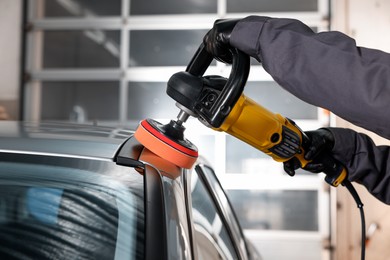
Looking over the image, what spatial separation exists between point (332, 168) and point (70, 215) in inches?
35.3

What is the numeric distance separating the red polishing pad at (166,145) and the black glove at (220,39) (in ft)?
0.82

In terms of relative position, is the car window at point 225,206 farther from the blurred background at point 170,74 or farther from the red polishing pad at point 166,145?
the blurred background at point 170,74

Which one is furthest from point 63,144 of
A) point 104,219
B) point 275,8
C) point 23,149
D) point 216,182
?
point 275,8

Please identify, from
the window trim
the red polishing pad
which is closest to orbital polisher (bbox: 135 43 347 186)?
the red polishing pad

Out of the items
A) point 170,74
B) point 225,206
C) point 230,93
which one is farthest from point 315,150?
point 170,74

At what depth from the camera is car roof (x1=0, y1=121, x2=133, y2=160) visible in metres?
1.66

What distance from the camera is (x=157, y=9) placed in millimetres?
6645

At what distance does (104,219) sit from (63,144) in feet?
0.81

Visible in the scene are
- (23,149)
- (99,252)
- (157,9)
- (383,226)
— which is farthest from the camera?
(157,9)

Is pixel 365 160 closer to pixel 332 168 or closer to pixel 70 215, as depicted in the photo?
pixel 332 168

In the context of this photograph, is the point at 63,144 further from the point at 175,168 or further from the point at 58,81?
the point at 58,81

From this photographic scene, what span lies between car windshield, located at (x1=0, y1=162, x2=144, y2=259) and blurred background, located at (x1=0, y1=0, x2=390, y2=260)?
15.6ft

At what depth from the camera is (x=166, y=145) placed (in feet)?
5.48

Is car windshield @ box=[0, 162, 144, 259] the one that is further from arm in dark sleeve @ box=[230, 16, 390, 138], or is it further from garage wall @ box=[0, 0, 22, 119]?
garage wall @ box=[0, 0, 22, 119]
